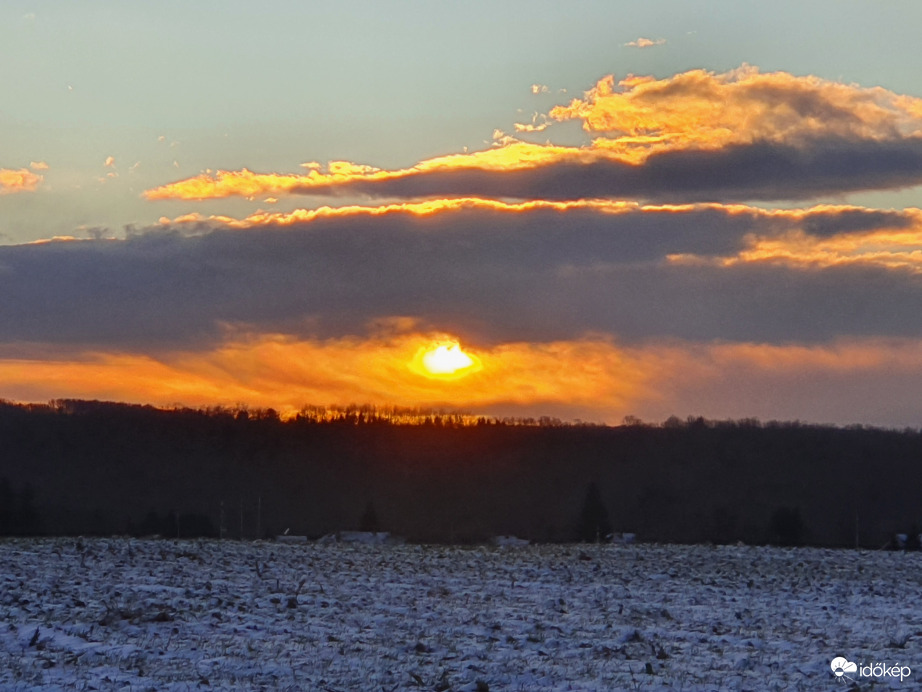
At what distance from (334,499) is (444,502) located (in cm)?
1503

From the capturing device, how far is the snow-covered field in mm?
13602

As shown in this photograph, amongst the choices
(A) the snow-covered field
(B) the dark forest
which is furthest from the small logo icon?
(B) the dark forest

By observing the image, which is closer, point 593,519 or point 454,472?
point 593,519

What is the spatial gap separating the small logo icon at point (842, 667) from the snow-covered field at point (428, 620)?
14cm

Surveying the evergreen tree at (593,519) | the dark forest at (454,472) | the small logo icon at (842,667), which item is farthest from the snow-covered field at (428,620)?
the dark forest at (454,472)

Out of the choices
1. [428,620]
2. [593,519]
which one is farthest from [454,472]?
[428,620]

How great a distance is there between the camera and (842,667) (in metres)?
14.3

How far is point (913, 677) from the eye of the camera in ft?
45.9

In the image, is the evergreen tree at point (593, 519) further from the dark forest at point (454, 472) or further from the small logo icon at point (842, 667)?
the small logo icon at point (842, 667)

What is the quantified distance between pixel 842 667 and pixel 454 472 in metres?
123

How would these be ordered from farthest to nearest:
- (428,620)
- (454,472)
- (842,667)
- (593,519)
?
(454,472)
(593,519)
(428,620)
(842,667)

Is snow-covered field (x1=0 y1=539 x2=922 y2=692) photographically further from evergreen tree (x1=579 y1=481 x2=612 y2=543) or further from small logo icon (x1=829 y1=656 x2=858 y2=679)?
evergreen tree (x1=579 y1=481 x2=612 y2=543)

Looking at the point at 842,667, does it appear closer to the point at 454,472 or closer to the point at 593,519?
the point at 593,519

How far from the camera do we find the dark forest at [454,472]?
102 m
